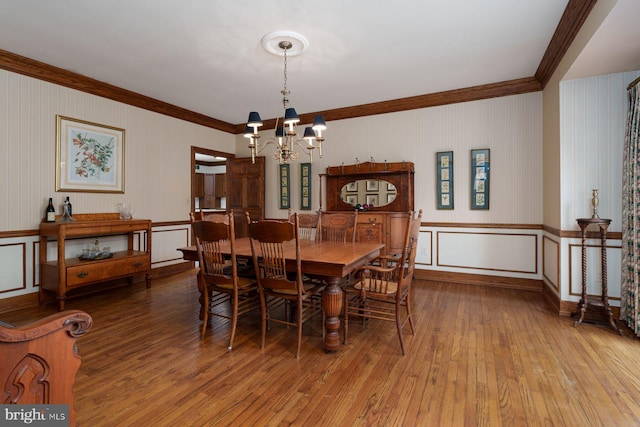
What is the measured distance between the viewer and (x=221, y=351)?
8.21 ft

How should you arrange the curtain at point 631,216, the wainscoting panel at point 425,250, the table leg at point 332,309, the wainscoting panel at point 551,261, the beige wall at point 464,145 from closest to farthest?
the table leg at point 332,309 < the curtain at point 631,216 < the wainscoting panel at point 551,261 < the beige wall at point 464,145 < the wainscoting panel at point 425,250

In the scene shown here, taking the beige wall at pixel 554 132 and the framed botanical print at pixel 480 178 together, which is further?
the framed botanical print at pixel 480 178

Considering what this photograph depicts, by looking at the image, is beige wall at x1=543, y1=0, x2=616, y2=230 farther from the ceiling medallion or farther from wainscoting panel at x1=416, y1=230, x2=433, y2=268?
the ceiling medallion

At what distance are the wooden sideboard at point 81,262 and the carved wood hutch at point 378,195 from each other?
114 inches

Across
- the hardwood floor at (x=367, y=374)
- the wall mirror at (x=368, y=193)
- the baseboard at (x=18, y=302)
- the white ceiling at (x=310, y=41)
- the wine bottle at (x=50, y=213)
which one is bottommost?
the hardwood floor at (x=367, y=374)

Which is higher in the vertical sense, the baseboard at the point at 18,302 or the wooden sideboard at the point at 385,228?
the wooden sideboard at the point at 385,228

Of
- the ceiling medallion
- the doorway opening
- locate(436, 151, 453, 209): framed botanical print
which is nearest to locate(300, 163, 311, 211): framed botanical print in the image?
locate(436, 151, 453, 209): framed botanical print

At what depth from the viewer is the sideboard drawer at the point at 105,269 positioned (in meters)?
3.54

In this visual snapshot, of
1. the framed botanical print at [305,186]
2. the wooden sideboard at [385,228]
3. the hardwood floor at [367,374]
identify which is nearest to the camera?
the hardwood floor at [367,374]

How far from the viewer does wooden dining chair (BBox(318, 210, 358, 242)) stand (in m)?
3.54

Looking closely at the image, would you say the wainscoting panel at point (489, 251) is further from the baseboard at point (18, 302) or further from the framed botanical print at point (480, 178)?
the baseboard at point (18, 302)

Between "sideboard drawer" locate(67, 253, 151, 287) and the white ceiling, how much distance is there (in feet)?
7.39

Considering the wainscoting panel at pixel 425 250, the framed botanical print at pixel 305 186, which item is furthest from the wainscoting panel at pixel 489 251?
the framed botanical print at pixel 305 186

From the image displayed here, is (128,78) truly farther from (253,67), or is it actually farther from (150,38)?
(253,67)
